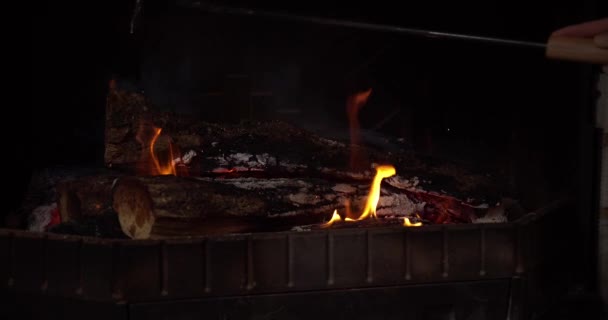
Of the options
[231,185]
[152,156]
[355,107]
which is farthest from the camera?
[355,107]

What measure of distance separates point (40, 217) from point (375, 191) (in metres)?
1.53

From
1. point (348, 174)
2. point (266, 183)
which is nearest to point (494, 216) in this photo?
point (348, 174)

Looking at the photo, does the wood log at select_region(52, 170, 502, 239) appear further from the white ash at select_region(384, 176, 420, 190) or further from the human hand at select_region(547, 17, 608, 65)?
the human hand at select_region(547, 17, 608, 65)

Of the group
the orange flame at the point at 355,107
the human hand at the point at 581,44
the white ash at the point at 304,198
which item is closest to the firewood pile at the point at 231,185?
the white ash at the point at 304,198

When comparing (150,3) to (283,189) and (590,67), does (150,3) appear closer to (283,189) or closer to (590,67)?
(283,189)

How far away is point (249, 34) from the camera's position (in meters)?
3.45

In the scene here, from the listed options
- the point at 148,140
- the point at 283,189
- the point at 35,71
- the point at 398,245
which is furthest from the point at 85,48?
the point at 398,245

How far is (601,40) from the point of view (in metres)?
1.91

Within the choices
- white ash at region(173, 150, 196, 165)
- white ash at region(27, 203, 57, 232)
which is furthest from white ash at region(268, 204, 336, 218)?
white ash at region(27, 203, 57, 232)

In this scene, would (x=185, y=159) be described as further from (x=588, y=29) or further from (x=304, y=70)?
(x=588, y=29)

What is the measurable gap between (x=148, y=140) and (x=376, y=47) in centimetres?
131

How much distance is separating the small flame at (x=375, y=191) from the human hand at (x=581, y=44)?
0.97 meters

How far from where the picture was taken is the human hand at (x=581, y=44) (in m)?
1.96

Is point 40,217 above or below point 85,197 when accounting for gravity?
below
